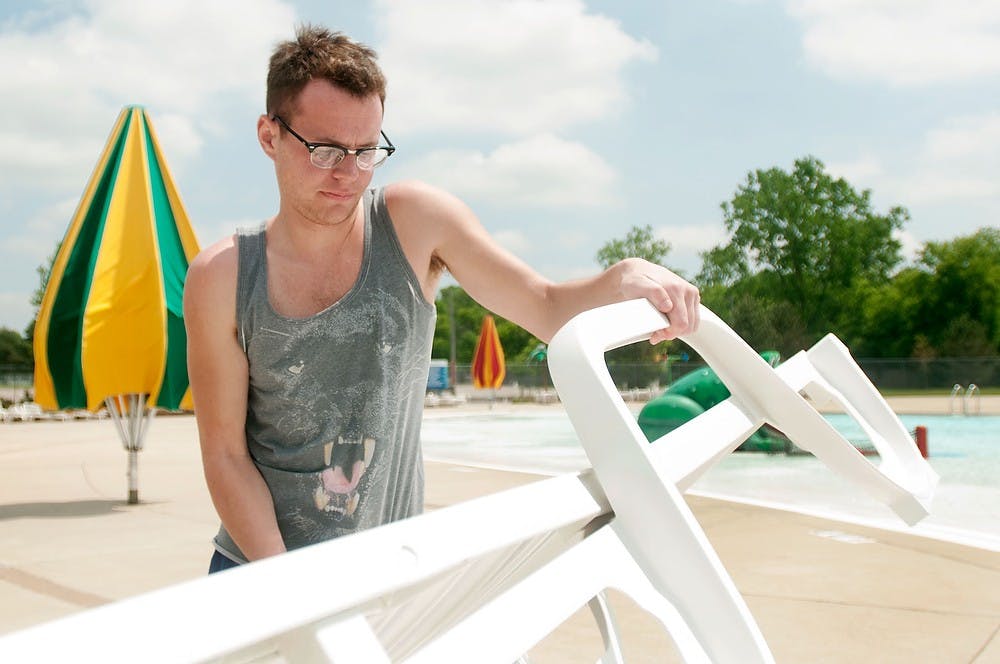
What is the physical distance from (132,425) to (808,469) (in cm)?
736

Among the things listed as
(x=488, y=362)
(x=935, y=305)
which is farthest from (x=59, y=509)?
(x=935, y=305)

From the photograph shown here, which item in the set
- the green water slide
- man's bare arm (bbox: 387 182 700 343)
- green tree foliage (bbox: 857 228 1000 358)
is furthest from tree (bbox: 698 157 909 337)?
man's bare arm (bbox: 387 182 700 343)

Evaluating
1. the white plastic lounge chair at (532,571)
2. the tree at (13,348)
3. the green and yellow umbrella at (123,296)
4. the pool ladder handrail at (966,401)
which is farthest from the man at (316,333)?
the tree at (13,348)

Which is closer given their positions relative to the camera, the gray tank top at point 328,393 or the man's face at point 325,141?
the man's face at point 325,141

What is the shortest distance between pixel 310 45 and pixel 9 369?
51.0 meters

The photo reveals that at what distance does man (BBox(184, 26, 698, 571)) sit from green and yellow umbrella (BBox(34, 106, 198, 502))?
250 inches

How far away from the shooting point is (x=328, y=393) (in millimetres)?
1903

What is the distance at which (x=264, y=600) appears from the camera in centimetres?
52

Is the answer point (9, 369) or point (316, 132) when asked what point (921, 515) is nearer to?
point (316, 132)

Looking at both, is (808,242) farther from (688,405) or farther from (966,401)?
(688,405)

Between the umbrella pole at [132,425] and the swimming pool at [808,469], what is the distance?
3.82m

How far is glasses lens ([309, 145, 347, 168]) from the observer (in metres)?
1.70

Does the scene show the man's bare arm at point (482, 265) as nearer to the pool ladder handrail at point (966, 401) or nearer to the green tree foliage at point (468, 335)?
the pool ladder handrail at point (966, 401)

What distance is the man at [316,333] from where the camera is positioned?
185cm
